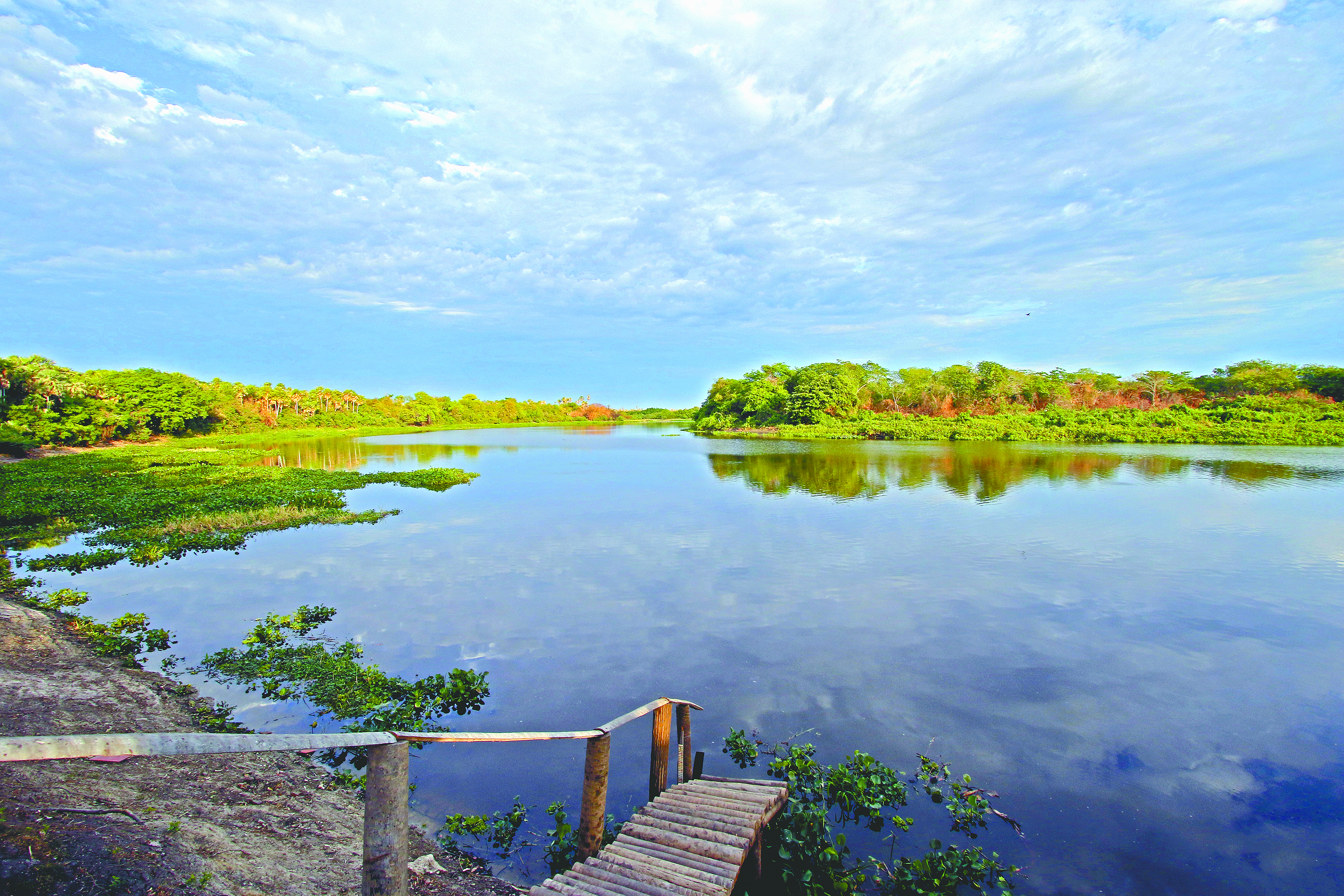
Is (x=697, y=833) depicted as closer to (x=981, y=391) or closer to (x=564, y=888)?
(x=564, y=888)

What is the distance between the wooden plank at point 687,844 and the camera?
4.70 metres

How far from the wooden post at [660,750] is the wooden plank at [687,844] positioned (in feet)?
1.96

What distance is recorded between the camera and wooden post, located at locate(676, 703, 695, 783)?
6.38 m

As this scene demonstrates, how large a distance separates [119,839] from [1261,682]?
43.5ft

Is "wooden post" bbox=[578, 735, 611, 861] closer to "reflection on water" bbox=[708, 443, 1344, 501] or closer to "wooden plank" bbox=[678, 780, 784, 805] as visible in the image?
"wooden plank" bbox=[678, 780, 784, 805]

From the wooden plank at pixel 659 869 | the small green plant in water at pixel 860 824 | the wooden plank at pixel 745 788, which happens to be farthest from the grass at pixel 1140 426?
the wooden plank at pixel 659 869

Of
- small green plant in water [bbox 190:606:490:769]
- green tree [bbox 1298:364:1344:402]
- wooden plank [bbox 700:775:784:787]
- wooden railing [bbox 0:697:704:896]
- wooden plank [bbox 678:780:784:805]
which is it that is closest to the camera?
wooden railing [bbox 0:697:704:896]

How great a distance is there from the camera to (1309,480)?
28.8 m

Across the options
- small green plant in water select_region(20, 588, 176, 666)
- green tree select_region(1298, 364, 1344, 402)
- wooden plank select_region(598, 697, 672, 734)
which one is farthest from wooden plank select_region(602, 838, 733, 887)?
green tree select_region(1298, 364, 1344, 402)

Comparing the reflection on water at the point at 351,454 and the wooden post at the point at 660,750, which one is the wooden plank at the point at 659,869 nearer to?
the wooden post at the point at 660,750

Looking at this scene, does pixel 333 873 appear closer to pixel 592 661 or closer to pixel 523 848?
pixel 523 848

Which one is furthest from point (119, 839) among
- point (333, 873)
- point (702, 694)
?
point (702, 694)

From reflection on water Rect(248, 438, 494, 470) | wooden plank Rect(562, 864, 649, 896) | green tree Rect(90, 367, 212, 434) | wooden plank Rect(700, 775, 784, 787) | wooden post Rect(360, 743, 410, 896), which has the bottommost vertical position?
wooden plank Rect(700, 775, 784, 787)

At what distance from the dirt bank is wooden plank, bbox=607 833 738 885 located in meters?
1.00
